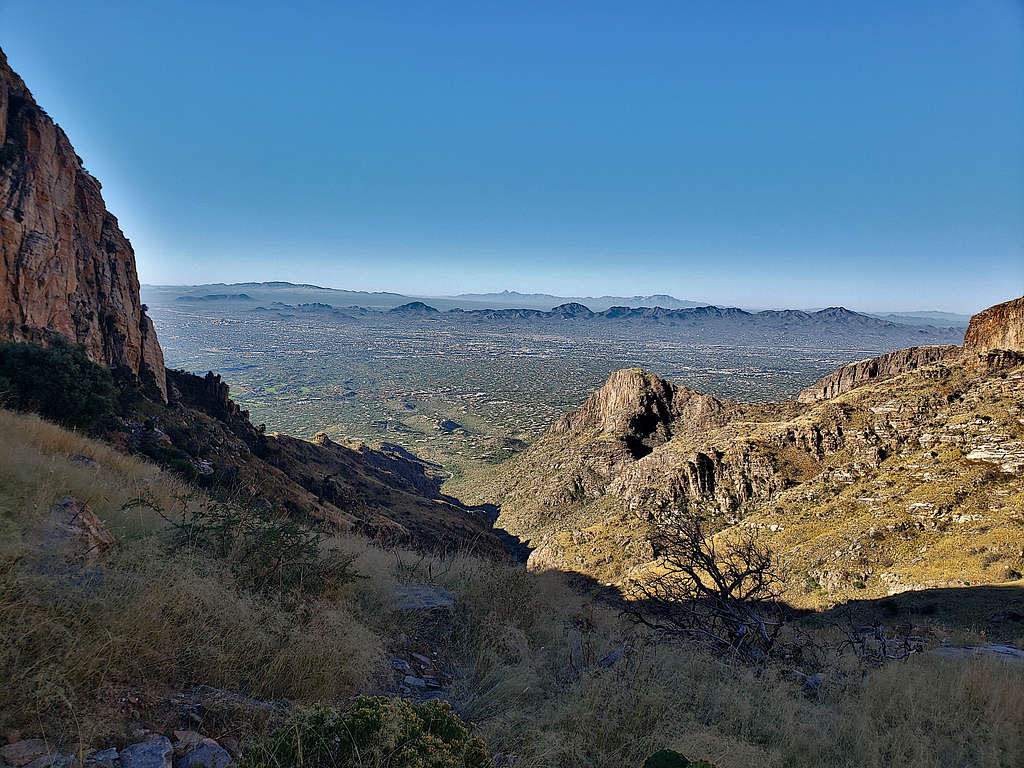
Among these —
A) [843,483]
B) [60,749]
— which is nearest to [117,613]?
→ [60,749]

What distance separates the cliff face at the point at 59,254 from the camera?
23.5 meters

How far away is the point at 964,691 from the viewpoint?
519 centimetres

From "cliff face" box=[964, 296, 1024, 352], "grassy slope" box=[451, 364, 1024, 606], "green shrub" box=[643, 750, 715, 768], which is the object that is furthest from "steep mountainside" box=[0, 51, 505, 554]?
"cliff face" box=[964, 296, 1024, 352]

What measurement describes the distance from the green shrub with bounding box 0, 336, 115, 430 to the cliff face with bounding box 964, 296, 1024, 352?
62.7m

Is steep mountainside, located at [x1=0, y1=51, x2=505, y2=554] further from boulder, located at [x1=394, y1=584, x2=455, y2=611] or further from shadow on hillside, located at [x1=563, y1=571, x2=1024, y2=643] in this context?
shadow on hillside, located at [x1=563, y1=571, x2=1024, y2=643]

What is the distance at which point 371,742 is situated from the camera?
296cm

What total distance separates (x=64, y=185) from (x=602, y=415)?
71.1m

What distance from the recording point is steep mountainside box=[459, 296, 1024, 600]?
21.7m

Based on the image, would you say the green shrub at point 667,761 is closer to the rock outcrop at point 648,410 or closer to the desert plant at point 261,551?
the desert plant at point 261,551

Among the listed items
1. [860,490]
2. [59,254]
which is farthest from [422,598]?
[59,254]

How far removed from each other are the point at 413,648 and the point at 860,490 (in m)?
31.8

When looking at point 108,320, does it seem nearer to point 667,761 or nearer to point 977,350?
point 667,761

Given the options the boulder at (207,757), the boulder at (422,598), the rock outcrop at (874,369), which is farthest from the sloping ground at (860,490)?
the rock outcrop at (874,369)

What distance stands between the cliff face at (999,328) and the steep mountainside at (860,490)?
87cm
